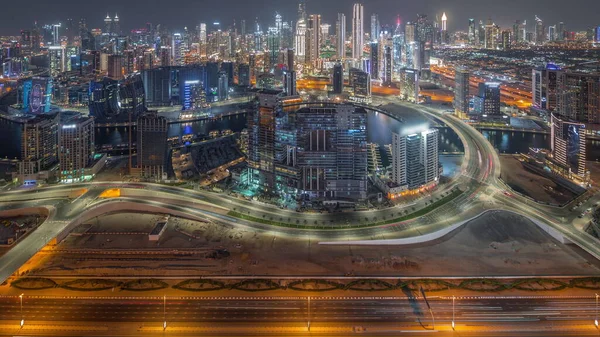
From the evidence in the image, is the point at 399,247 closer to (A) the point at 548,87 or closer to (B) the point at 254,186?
(B) the point at 254,186

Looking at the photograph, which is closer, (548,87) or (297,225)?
(297,225)

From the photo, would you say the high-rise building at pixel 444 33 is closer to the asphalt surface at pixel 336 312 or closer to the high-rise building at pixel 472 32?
the high-rise building at pixel 472 32

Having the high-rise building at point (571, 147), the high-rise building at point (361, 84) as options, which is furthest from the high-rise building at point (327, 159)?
the high-rise building at point (361, 84)

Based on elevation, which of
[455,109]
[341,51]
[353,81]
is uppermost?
[341,51]

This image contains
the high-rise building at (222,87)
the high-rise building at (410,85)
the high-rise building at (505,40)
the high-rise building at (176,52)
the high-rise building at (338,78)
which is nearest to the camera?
the high-rise building at (410,85)

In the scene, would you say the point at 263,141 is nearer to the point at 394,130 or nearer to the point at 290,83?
the point at 394,130

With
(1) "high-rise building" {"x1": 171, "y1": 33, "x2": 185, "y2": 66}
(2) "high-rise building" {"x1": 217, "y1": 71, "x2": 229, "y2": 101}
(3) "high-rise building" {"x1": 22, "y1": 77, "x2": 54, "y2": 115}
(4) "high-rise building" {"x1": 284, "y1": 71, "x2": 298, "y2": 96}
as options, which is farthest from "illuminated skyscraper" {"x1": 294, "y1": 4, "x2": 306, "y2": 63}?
(3) "high-rise building" {"x1": 22, "y1": 77, "x2": 54, "y2": 115}

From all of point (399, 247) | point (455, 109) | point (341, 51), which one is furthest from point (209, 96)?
point (399, 247)
